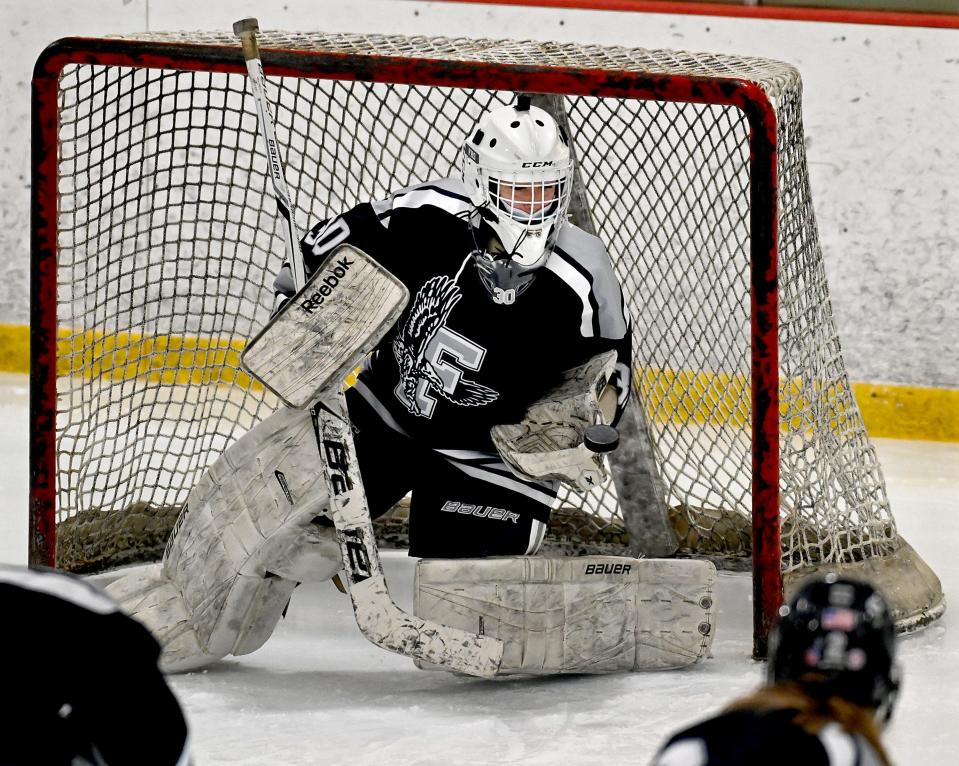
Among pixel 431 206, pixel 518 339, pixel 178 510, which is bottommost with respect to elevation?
pixel 178 510

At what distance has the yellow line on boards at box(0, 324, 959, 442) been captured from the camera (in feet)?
11.0

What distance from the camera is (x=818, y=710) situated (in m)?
1.21

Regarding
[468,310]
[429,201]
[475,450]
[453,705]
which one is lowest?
[453,705]

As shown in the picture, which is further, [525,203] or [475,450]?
[475,450]

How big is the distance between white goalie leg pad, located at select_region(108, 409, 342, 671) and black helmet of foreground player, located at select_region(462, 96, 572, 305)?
0.42m

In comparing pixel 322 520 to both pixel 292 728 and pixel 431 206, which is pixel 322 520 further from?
pixel 431 206

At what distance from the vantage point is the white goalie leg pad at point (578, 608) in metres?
2.60

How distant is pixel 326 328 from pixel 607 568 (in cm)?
60

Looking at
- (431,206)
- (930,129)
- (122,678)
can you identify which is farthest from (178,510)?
(122,678)

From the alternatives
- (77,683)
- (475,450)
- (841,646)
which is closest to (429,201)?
(475,450)

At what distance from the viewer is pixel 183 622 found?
267 centimetres

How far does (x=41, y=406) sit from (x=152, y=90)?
1.88m

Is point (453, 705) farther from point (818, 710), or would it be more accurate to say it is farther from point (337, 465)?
point (818, 710)

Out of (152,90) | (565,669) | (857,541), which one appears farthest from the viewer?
(152,90)
